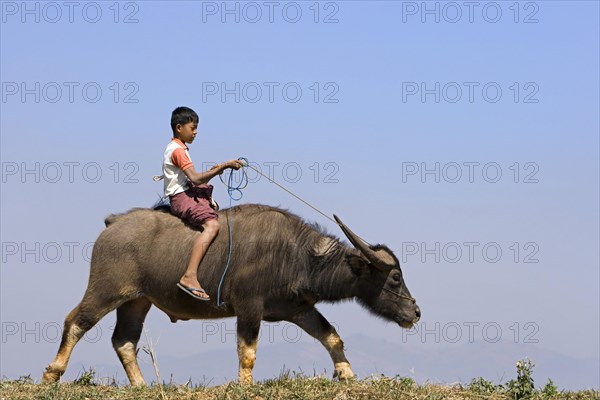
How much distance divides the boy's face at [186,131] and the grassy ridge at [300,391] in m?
3.27

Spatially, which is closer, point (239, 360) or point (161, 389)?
point (161, 389)

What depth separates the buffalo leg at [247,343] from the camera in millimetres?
11555

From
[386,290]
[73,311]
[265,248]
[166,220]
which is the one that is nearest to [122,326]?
[73,311]

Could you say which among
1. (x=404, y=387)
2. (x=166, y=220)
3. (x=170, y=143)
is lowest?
(x=404, y=387)

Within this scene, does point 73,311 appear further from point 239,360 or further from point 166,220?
point 239,360

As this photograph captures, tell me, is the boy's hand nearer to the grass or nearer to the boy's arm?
the boy's arm

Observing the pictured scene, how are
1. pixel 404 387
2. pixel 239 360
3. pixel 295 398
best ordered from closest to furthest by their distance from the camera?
1. pixel 295 398
2. pixel 404 387
3. pixel 239 360

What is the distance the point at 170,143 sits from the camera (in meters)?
12.4

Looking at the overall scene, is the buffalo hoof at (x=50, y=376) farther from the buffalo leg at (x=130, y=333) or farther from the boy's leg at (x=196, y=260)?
the boy's leg at (x=196, y=260)

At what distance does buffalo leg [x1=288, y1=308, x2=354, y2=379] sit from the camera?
1227cm

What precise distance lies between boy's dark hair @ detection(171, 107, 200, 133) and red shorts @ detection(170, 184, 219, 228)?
2.79 feet

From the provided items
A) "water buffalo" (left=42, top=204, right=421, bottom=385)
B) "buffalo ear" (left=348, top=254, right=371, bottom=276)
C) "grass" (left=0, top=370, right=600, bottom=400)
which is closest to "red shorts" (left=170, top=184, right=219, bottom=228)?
"water buffalo" (left=42, top=204, right=421, bottom=385)

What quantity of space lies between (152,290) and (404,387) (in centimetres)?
370

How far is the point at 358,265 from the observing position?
12367 mm
